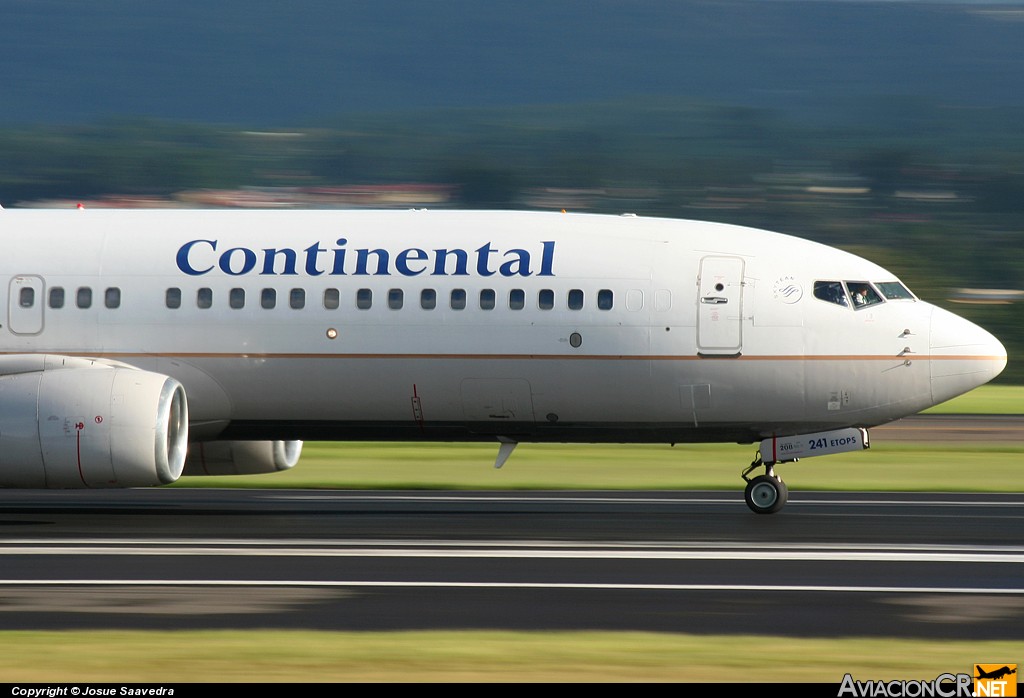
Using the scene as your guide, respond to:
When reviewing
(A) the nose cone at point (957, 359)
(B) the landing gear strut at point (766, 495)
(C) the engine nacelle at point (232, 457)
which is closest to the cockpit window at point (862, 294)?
(A) the nose cone at point (957, 359)

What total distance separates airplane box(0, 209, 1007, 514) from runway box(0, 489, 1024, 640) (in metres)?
1.24

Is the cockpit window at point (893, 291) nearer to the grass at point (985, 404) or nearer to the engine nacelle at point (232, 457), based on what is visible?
the engine nacelle at point (232, 457)

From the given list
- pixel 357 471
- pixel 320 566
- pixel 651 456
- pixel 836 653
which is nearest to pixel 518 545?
pixel 320 566

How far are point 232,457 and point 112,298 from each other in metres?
3.08

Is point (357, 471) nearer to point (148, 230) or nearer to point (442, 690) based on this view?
point (148, 230)

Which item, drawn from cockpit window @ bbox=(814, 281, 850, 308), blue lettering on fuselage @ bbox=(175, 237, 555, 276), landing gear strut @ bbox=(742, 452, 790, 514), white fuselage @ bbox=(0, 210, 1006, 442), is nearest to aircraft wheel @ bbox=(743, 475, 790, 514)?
landing gear strut @ bbox=(742, 452, 790, 514)

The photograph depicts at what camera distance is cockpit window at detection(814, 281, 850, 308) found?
18.1m

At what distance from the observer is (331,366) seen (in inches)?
713

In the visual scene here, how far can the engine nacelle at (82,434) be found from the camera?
16.7 metres

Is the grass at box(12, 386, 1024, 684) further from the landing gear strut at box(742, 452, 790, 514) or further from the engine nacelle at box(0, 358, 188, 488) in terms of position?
the landing gear strut at box(742, 452, 790, 514)

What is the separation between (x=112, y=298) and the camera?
18359 mm


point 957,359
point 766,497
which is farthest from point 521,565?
point 957,359

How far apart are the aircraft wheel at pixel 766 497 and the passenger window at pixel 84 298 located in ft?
28.4

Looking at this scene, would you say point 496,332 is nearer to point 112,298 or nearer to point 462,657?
point 112,298
